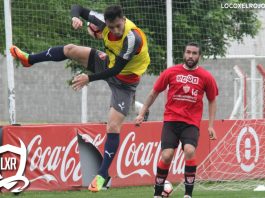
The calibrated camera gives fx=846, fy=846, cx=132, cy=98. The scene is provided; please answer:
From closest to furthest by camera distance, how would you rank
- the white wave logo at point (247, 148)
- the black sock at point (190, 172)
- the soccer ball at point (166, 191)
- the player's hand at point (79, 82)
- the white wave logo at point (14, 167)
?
the player's hand at point (79, 82), the black sock at point (190, 172), the soccer ball at point (166, 191), the white wave logo at point (14, 167), the white wave logo at point (247, 148)

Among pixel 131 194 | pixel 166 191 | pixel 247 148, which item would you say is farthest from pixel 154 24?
pixel 166 191

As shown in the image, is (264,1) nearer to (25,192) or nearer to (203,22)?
(203,22)

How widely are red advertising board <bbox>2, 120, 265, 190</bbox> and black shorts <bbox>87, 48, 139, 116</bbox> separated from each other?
347 cm

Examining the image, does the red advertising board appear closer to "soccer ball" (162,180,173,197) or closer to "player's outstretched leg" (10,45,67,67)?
"soccer ball" (162,180,173,197)

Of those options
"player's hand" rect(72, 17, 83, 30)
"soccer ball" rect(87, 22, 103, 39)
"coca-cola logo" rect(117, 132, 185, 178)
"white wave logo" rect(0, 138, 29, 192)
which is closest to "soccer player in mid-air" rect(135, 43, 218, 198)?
"soccer ball" rect(87, 22, 103, 39)

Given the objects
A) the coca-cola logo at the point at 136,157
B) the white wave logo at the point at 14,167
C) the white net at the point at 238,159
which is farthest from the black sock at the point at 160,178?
the white net at the point at 238,159

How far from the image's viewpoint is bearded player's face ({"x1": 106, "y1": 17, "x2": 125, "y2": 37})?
1022cm

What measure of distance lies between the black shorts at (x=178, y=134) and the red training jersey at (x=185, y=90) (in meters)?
0.07

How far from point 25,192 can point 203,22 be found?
17.3 ft

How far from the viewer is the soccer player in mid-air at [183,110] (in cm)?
1122

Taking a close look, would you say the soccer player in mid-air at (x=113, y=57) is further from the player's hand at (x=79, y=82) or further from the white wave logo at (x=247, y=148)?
the white wave logo at (x=247, y=148)

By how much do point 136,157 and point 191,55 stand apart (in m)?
4.23

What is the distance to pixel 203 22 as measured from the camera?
1675cm

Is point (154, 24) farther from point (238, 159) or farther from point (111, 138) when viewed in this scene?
point (111, 138)
